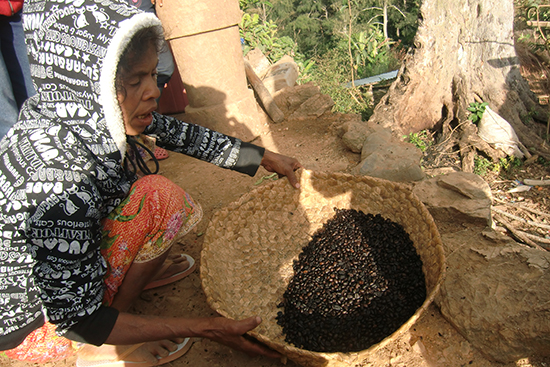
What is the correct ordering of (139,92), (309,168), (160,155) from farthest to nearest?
(160,155) → (309,168) → (139,92)

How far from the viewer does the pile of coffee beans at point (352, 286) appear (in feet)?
6.40

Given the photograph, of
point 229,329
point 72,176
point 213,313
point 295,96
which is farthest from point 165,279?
point 295,96

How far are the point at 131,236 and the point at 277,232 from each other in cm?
115

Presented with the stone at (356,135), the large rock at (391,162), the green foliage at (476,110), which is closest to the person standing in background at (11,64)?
the large rock at (391,162)

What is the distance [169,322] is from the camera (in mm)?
1568

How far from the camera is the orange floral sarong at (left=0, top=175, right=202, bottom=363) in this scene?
1654 millimetres

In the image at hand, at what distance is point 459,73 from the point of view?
4031 mm

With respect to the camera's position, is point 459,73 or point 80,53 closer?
point 80,53

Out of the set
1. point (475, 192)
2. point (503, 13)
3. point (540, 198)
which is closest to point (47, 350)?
point (475, 192)

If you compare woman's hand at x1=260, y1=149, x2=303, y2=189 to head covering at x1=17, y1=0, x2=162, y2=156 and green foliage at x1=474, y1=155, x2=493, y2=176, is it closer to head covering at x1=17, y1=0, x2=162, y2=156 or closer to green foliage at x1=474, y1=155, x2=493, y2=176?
head covering at x1=17, y1=0, x2=162, y2=156

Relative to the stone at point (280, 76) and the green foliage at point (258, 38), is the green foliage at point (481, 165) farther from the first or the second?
the green foliage at point (258, 38)

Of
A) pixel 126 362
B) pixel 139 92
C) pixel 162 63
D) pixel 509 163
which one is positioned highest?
pixel 139 92

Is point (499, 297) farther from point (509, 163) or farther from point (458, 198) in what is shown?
point (509, 163)

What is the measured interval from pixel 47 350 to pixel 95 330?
1.33ft
